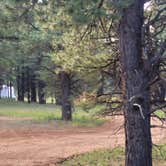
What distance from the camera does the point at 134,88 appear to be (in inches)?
348

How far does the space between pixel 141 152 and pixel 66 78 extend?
729 inches

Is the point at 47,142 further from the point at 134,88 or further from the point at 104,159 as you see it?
the point at 134,88

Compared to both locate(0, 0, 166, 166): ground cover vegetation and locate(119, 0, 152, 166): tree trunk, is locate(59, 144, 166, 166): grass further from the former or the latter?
locate(119, 0, 152, 166): tree trunk

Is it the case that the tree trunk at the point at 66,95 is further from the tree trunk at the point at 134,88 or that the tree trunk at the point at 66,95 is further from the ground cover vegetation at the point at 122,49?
the tree trunk at the point at 134,88

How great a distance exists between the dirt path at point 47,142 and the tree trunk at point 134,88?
362cm

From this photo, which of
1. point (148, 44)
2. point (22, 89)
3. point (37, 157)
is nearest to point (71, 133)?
point (37, 157)

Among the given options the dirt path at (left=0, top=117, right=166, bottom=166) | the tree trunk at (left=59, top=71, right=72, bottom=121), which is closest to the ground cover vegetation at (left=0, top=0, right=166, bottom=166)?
the dirt path at (left=0, top=117, right=166, bottom=166)

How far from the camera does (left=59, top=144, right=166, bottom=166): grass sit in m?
12.8

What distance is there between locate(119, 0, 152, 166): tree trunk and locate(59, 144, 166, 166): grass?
10.4 feet

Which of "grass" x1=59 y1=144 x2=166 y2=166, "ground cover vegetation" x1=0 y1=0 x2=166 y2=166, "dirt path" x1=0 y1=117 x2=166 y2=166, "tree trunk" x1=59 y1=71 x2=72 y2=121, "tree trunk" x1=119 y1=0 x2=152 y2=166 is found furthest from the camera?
"tree trunk" x1=59 y1=71 x2=72 y2=121

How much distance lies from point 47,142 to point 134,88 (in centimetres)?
997

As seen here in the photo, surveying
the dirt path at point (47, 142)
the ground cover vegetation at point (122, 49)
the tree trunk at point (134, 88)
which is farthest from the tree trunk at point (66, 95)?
the tree trunk at point (134, 88)

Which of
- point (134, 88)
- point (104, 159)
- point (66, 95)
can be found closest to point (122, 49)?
point (134, 88)

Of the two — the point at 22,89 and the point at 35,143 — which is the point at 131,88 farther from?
the point at 22,89
